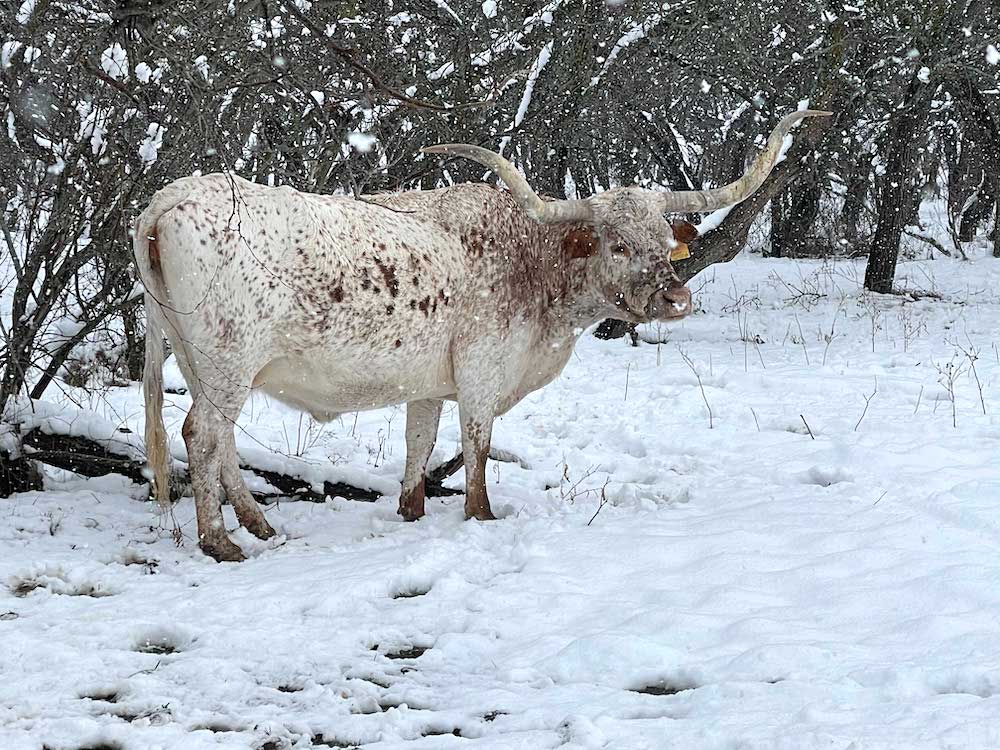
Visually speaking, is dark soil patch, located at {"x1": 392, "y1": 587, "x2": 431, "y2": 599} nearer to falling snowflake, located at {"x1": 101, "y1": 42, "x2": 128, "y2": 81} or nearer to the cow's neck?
the cow's neck

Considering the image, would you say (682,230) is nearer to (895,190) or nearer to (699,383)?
(699,383)

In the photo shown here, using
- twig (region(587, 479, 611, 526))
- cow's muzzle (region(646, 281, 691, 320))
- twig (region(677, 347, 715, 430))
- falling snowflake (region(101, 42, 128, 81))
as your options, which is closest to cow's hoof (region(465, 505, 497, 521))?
twig (region(587, 479, 611, 526))

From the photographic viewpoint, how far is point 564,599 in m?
3.86

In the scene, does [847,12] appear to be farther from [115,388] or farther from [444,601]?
[444,601]

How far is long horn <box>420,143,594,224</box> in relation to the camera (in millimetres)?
5141

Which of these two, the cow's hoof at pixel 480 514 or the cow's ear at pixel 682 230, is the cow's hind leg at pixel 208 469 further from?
the cow's ear at pixel 682 230

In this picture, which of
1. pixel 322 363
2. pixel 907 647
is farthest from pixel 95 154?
pixel 907 647

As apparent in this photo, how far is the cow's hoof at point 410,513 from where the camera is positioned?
5371 millimetres

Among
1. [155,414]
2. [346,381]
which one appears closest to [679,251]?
[346,381]

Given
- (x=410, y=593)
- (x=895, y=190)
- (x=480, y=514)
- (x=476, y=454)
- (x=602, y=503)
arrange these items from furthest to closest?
(x=895, y=190), (x=476, y=454), (x=480, y=514), (x=602, y=503), (x=410, y=593)

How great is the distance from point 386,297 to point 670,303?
1448 mm

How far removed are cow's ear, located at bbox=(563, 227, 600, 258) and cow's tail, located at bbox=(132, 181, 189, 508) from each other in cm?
201

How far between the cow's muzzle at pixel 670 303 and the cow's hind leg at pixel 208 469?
2.18 metres

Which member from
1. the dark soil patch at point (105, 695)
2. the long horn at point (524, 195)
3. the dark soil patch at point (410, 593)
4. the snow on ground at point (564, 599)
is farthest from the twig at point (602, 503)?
the dark soil patch at point (105, 695)
